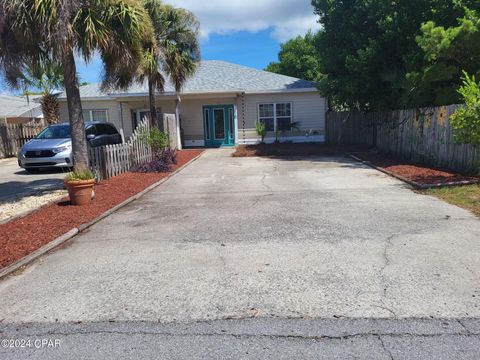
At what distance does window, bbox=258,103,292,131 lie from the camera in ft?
78.4

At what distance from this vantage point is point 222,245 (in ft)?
18.6

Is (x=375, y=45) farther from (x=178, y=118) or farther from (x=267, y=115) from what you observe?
(x=178, y=118)

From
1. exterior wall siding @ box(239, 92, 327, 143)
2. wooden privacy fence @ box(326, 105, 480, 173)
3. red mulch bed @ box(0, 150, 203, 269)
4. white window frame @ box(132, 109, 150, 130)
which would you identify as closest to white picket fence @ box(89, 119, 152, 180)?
red mulch bed @ box(0, 150, 203, 269)

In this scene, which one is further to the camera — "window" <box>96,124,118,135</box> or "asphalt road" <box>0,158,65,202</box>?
"window" <box>96,124,118,135</box>

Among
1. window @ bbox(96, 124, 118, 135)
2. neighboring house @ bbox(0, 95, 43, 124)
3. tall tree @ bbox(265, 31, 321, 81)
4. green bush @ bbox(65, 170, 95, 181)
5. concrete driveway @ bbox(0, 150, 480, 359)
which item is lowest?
concrete driveway @ bbox(0, 150, 480, 359)

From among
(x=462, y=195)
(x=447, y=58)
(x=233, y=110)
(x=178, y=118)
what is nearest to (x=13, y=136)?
(x=178, y=118)

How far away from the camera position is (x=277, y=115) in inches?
944

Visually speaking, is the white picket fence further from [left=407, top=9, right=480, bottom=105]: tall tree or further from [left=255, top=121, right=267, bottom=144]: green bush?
[left=407, top=9, right=480, bottom=105]: tall tree

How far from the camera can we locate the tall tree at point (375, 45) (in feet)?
46.9

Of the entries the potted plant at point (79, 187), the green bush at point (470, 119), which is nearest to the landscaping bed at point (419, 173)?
the green bush at point (470, 119)

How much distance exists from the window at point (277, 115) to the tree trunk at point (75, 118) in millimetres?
14885

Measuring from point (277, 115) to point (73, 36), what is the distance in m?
16.3

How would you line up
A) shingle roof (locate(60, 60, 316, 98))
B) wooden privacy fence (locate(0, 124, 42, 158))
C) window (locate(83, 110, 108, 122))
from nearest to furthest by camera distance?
wooden privacy fence (locate(0, 124, 42, 158)), shingle roof (locate(60, 60, 316, 98)), window (locate(83, 110, 108, 122))

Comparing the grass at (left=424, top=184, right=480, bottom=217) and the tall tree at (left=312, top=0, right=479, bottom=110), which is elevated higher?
the tall tree at (left=312, top=0, right=479, bottom=110)
